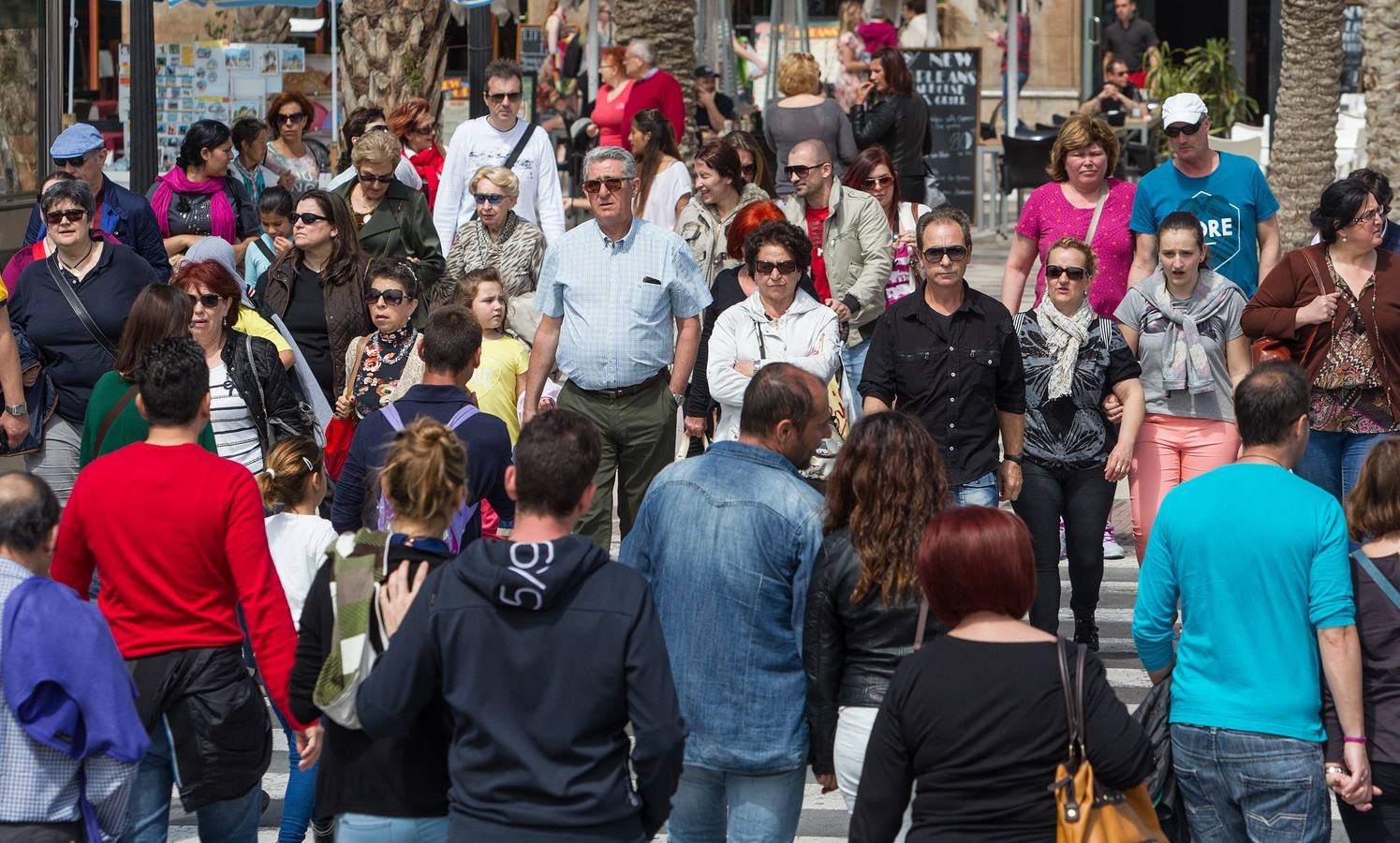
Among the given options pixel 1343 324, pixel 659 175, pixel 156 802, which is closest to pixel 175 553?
pixel 156 802

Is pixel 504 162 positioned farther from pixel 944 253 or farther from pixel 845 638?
pixel 845 638

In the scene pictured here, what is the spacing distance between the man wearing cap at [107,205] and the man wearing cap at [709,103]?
10.4 m

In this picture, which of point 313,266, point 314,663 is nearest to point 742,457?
point 314,663

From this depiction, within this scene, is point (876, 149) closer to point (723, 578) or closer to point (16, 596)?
point (723, 578)

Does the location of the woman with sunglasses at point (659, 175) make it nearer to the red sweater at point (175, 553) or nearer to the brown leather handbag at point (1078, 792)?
the red sweater at point (175, 553)

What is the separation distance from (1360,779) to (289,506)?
11.4ft

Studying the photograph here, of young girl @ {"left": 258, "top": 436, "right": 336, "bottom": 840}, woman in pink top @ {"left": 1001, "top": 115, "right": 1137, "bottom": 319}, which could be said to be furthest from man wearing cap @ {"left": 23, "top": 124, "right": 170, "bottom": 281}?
woman in pink top @ {"left": 1001, "top": 115, "right": 1137, "bottom": 319}

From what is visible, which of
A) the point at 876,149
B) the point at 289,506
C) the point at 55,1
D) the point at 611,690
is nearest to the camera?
the point at 611,690

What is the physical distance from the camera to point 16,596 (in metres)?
4.16

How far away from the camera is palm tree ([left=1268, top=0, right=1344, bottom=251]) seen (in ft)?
58.5

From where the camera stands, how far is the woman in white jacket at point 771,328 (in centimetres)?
758

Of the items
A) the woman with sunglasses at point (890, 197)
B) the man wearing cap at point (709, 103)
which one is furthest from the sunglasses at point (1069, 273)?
the man wearing cap at point (709, 103)

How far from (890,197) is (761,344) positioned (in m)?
2.95

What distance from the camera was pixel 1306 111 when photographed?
17906 mm
